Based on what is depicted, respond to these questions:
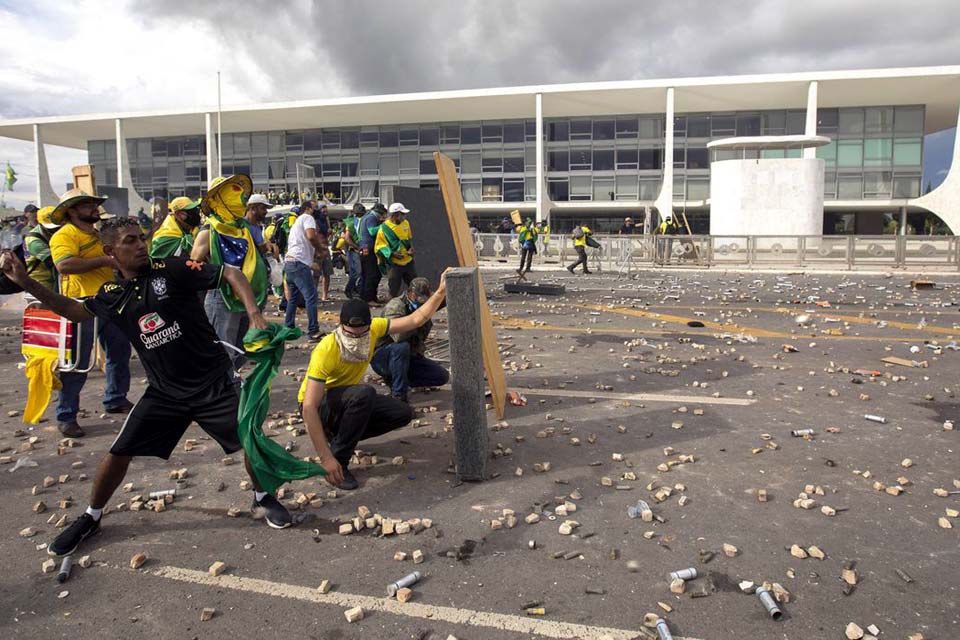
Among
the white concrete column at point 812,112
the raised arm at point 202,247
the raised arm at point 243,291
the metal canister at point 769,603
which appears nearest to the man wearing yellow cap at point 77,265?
the raised arm at point 202,247

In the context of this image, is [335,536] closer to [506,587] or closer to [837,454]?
[506,587]

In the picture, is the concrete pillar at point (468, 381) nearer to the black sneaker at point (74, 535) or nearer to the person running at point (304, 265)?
the black sneaker at point (74, 535)

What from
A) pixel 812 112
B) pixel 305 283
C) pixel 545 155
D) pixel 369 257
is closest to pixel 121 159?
pixel 545 155

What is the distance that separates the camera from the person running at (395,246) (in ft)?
34.9

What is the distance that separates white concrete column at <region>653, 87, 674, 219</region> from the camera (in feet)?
133

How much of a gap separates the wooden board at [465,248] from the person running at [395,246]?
5050 millimetres

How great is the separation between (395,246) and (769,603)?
8.64 metres

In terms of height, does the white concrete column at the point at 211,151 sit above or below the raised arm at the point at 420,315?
above

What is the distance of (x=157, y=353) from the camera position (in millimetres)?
3695

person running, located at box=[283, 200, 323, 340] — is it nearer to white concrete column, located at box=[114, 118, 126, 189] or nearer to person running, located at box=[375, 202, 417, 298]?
person running, located at box=[375, 202, 417, 298]

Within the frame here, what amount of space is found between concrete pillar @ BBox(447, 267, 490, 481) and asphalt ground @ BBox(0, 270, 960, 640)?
7.8 inches

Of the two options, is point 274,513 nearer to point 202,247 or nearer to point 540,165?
point 202,247

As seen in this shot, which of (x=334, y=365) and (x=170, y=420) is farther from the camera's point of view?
(x=334, y=365)

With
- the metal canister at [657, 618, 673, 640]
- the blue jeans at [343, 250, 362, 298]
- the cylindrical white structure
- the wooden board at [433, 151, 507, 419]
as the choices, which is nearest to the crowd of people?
the wooden board at [433, 151, 507, 419]
